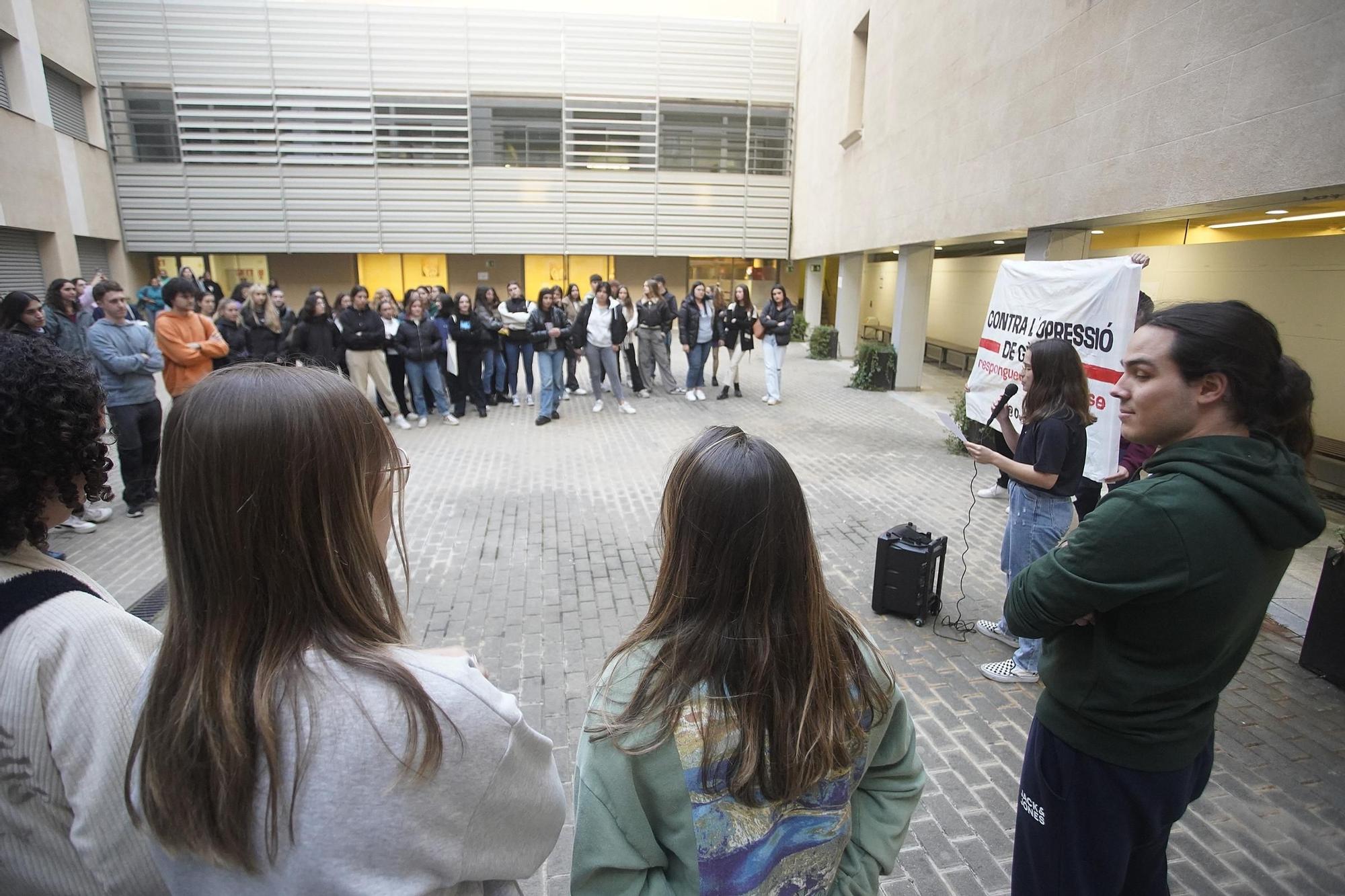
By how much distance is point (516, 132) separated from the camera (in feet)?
79.6

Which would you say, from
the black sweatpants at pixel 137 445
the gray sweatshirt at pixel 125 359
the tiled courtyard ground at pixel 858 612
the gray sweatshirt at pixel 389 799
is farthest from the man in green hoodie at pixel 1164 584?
the black sweatpants at pixel 137 445

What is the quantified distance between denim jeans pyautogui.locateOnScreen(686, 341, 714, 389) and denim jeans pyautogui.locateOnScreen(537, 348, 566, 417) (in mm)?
2733

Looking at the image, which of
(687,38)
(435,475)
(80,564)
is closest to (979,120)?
(435,475)

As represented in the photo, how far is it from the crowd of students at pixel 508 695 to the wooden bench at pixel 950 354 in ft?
51.8

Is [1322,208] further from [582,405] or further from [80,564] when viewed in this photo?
[80,564]

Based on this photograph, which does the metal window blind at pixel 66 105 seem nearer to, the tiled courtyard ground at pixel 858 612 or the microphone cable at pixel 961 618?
the tiled courtyard ground at pixel 858 612

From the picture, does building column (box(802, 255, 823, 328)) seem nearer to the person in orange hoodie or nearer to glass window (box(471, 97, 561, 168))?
glass window (box(471, 97, 561, 168))

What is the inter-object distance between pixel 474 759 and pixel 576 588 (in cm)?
434

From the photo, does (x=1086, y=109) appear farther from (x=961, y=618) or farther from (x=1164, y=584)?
(x=1164, y=584)

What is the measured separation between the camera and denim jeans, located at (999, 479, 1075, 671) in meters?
3.81

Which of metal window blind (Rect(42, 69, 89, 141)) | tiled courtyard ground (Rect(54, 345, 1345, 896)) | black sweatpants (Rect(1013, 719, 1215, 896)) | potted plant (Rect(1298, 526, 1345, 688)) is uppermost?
metal window blind (Rect(42, 69, 89, 141))

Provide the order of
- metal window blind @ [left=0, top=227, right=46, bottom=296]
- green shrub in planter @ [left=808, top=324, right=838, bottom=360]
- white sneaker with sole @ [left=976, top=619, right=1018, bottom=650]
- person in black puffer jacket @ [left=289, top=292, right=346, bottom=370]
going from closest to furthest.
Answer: white sneaker with sole @ [left=976, top=619, right=1018, bottom=650] → person in black puffer jacket @ [left=289, top=292, right=346, bottom=370] → metal window blind @ [left=0, top=227, right=46, bottom=296] → green shrub in planter @ [left=808, top=324, right=838, bottom=360]

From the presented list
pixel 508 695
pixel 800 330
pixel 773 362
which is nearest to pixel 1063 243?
pixel 773 362

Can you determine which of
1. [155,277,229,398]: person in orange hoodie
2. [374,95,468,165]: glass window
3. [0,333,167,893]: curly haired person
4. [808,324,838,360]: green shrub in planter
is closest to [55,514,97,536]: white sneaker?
[155,277,229,398]: person in orange hoodie
